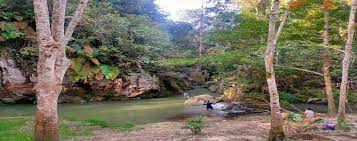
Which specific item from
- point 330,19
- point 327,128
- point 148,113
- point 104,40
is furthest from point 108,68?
point 327,128

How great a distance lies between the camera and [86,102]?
94.0ft

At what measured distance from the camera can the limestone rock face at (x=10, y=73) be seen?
25.7 metres

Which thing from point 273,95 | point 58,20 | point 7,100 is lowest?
point 7,100

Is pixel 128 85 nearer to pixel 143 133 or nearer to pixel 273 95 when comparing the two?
pixel 143 133

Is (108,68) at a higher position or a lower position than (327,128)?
higher

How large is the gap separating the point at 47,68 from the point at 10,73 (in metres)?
19.5

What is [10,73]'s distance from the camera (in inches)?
1026

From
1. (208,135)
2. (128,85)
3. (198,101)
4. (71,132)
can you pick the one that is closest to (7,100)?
(128,85)

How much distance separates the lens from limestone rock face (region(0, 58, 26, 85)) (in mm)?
25703

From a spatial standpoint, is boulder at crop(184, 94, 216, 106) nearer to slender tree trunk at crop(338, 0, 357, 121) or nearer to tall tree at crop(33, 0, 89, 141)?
slender tree trunk at crop(338, 0, 357, 121)

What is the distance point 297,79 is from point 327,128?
15.4 m

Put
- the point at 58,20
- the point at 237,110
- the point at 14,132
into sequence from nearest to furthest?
the point at 58,20 → the point at 14,132 → the point at 237,110

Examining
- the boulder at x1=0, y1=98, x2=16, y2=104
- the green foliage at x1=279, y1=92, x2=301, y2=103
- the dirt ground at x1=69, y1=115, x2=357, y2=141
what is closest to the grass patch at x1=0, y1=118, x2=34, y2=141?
the dirt ground at x1=69, y1=115, x2=357, y2=141

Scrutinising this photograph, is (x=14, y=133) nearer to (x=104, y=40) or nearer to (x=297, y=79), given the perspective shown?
(x=104, y=40)
